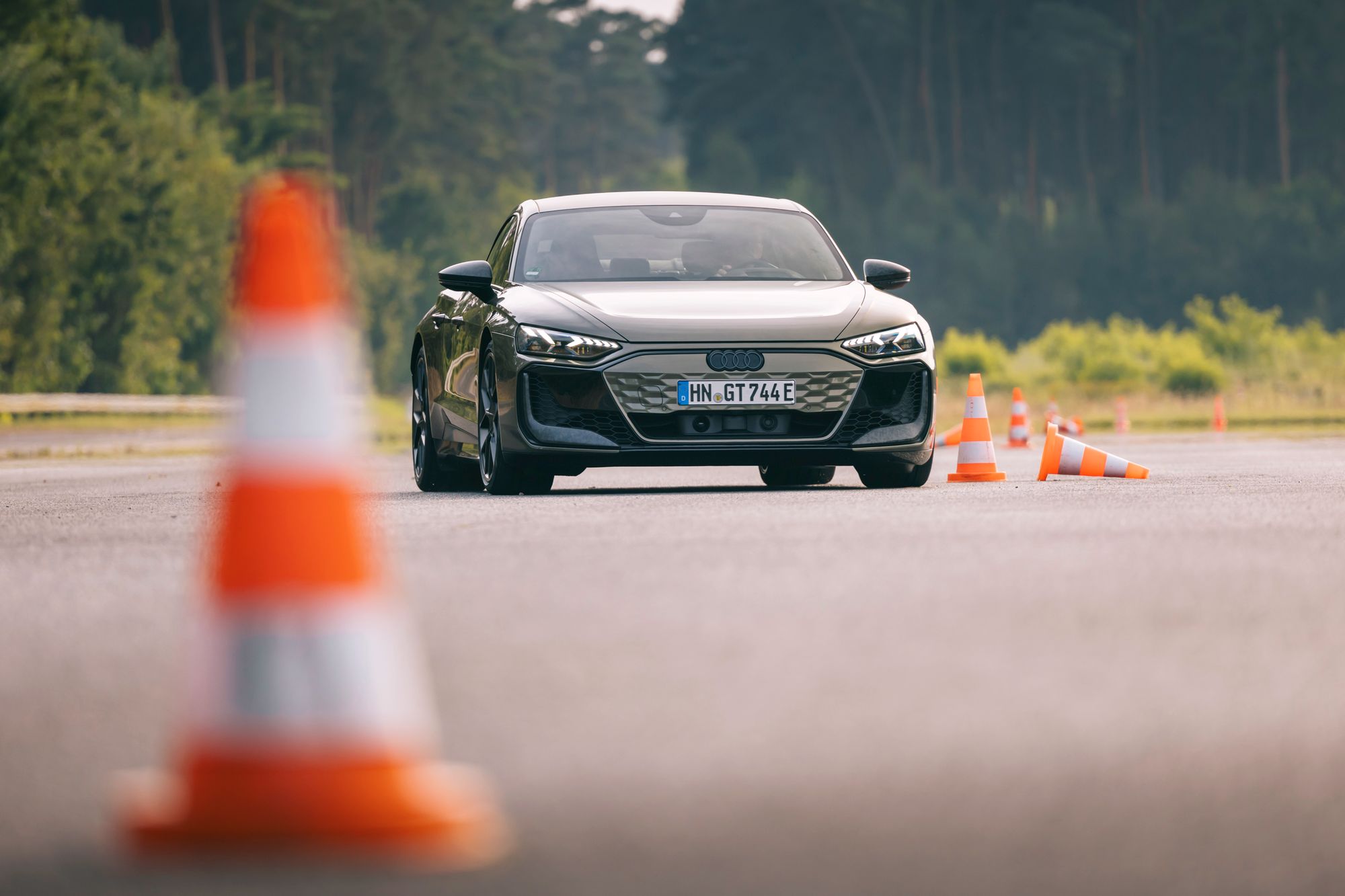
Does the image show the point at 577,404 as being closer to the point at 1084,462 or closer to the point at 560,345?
the point at 560,345

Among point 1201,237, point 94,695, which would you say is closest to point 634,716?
point 94,695

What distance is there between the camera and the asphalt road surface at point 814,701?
376cm

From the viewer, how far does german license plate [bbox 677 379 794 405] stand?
1149 centimetres

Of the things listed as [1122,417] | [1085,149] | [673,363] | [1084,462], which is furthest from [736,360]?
[1085,149]

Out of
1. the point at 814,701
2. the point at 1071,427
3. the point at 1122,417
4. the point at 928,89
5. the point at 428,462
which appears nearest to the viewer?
the point at 814,701

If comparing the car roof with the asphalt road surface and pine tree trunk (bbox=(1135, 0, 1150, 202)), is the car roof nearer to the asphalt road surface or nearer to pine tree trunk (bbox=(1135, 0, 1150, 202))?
the asphalt road surface

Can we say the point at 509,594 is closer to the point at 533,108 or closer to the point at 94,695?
the point at 94,695

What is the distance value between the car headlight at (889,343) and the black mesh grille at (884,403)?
0.10 m

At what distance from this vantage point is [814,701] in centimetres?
510

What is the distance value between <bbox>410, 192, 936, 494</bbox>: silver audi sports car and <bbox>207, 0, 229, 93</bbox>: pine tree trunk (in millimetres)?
62160

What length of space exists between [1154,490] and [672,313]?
8.96 ft

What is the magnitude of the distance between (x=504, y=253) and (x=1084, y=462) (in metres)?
3.86

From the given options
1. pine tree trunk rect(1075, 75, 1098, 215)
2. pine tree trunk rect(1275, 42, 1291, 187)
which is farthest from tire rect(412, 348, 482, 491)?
pine tree trunk rect(1075, 75, 1098, 215)

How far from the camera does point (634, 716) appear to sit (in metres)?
4.90
